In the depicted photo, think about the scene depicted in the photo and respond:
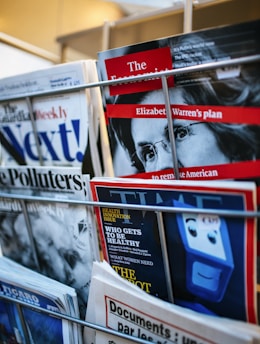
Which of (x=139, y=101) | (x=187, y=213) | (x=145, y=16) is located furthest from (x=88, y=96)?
(x=145, y=16)

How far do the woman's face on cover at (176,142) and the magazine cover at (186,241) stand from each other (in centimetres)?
5

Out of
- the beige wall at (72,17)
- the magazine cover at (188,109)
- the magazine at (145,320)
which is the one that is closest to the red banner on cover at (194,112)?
the magazine cover at (188,109)

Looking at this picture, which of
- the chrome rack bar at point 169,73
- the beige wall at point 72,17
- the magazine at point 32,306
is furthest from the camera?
the beige wall at point 72,17

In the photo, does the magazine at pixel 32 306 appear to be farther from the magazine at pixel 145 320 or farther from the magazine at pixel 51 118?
the magazine at pixel 51 118

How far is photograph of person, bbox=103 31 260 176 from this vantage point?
0.95 feet

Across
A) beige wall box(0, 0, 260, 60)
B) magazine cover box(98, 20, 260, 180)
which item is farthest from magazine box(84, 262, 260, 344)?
beige wall box(0, 0, 260, 60)

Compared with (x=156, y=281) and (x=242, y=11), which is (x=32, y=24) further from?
(x=156, y=281)

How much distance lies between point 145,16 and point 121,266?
0.60 m

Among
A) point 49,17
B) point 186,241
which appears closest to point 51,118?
point 186,241

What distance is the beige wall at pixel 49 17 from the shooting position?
60 centimetres

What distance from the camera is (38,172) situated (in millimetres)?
415

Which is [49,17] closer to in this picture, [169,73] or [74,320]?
[169,73]

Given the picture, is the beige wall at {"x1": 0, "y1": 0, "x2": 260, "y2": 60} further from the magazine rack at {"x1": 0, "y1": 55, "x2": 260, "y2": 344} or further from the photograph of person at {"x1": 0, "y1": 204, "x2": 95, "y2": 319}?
the photograph of person at {"x1": 0, "y1": 204, "x2": 95, "y2": 319}

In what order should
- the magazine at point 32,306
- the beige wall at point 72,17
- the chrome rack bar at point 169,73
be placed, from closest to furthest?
the chrome rack bar at point 169,73 < the magazine at point 32,306 < the beige wall at point 72,17
